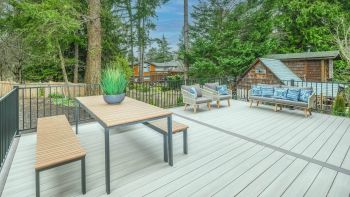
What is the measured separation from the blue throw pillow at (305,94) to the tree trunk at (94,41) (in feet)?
22.9

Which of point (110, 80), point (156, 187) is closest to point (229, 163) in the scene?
point (156, 187)

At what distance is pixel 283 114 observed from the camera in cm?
576

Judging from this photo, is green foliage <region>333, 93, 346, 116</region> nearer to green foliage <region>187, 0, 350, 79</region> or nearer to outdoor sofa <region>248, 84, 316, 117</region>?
outdoor sofa <region>248, 84, 316, 117</region>

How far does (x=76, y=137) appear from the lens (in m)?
2.70

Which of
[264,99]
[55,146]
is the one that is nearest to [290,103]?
[264,99]

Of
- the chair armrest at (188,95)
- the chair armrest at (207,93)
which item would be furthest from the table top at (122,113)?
the chair armrest at (207,93)

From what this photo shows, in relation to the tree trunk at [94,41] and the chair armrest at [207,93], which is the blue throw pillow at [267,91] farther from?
the tree trunk at [94,41]

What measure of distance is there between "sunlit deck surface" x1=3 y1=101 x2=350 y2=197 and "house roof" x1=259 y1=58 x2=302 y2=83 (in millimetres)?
9973

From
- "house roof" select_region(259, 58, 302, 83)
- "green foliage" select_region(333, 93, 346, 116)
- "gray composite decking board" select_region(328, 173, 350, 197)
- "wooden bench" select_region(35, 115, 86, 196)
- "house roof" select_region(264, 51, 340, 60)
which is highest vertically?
"house roof" select_region(264, 51, 340, 60)

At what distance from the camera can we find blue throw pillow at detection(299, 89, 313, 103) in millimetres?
5379

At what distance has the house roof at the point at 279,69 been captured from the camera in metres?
14.0

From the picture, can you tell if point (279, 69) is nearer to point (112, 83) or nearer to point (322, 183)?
point (322, 183)

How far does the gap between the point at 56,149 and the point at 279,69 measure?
15120 millimetres

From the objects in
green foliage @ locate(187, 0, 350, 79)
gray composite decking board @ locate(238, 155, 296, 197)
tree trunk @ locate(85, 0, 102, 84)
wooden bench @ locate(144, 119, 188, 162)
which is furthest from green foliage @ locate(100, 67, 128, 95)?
green foliage @ locate(187, 0, 350, 79)
